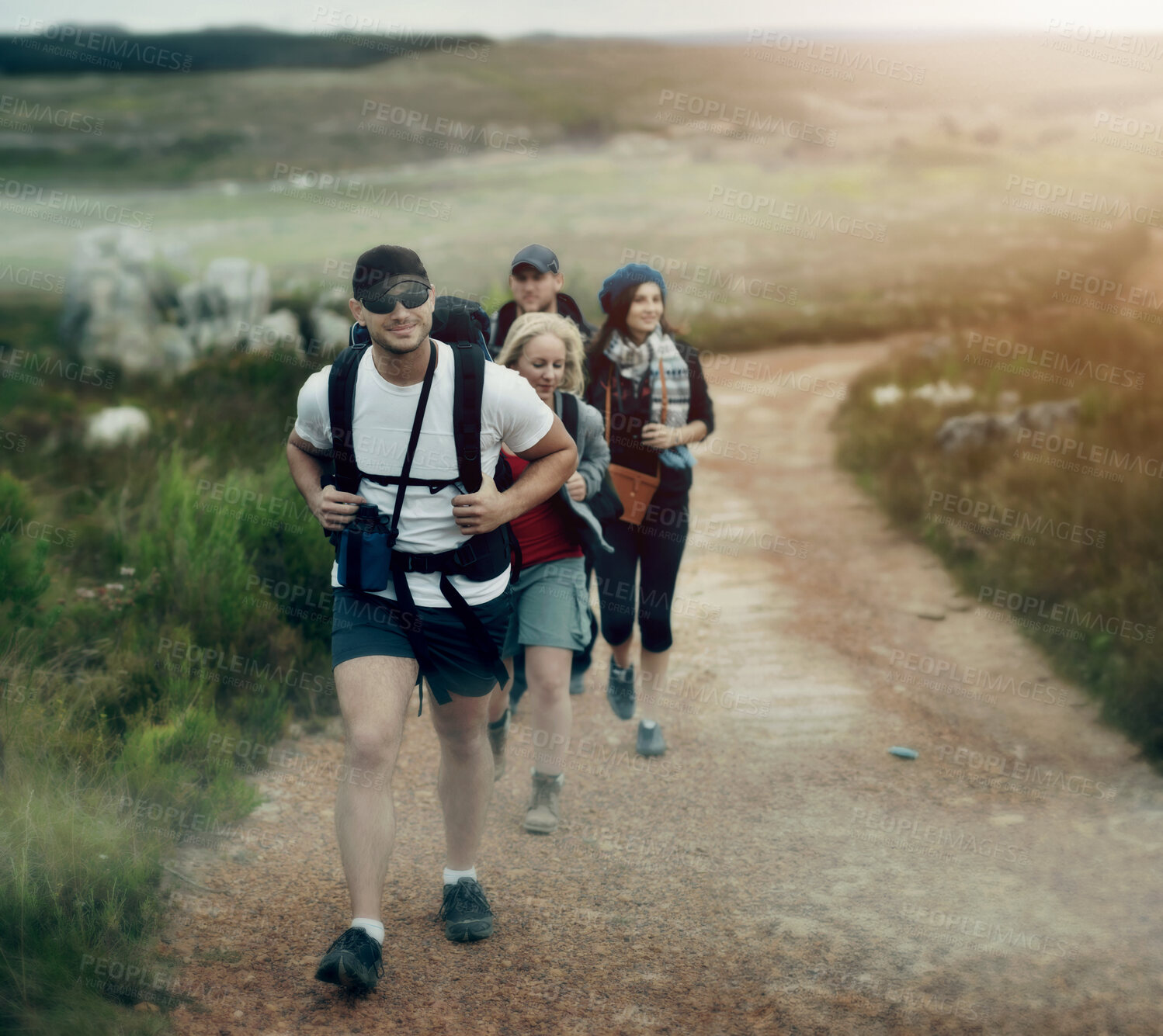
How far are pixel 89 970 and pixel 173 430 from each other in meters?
5.94

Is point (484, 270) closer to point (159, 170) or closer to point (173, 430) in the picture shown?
point (173, 430)

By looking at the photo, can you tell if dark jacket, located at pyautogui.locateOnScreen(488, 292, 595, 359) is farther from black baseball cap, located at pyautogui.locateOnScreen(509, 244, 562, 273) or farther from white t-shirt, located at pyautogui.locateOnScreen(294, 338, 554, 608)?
white t-shirt, located at pyautogui.locateOnScreen(294, 338, 554, 608)

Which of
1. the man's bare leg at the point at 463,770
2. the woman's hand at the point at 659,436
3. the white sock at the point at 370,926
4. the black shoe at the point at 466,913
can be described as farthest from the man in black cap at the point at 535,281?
the white sock at the point at 370,926

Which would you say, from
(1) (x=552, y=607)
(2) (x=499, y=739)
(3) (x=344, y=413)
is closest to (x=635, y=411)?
(1) (x=552, y=607)

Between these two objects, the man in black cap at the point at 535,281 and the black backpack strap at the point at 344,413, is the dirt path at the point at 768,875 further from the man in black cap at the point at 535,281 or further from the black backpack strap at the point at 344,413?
the man in black cap at the point at 535,281

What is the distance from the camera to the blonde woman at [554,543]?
13.0ft

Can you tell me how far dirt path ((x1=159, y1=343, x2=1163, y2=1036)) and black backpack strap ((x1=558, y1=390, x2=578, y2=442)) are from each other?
174 centimetres

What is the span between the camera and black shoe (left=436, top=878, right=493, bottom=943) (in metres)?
3.49

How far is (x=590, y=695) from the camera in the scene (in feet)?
19.9

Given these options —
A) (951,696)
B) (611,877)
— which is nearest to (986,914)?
(611,877)

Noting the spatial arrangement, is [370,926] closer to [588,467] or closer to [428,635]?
[428,635]

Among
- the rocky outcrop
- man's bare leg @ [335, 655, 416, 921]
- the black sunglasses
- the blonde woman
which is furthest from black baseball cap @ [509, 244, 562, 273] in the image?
the rocky outcrop

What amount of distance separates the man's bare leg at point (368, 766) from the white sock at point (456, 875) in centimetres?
60

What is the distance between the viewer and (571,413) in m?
4.05
